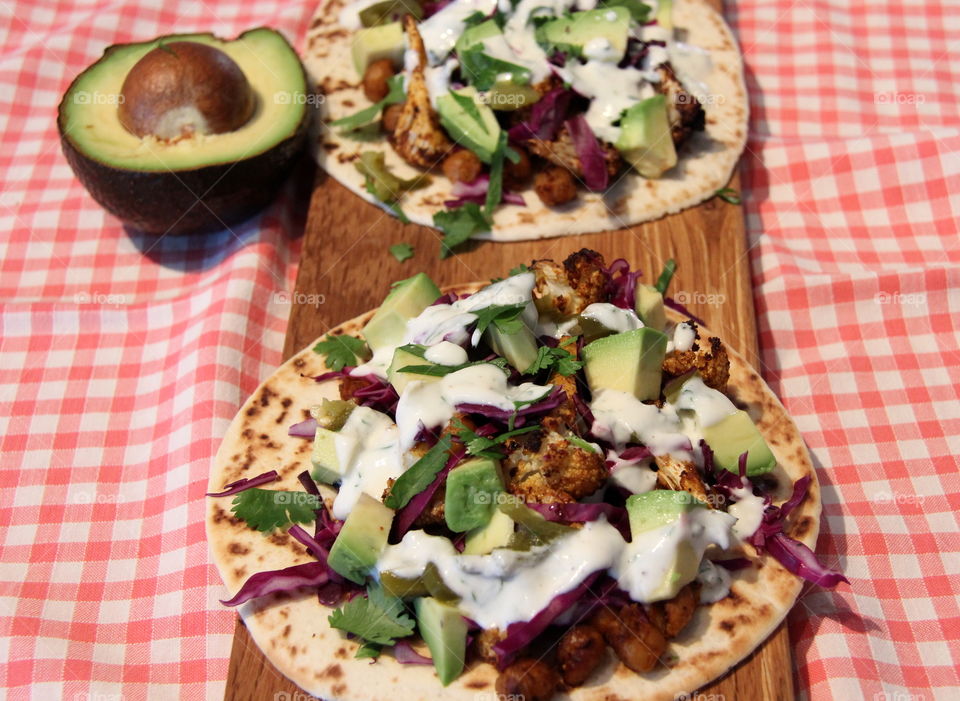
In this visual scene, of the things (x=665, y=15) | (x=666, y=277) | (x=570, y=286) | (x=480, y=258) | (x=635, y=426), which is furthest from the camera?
(x=665, y=15)

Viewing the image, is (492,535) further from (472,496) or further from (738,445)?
(738,445)

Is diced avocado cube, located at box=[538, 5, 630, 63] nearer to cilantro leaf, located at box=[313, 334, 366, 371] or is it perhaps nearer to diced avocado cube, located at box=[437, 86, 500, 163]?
diced avocado cube, located at box=[437, 86, 500, 163]

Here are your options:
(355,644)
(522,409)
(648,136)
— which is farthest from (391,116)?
(355,644)

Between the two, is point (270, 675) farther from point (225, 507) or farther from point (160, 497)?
point (160, 497)

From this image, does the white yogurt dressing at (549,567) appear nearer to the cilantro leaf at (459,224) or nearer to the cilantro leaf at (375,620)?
the cilantro leaf at (375,620)

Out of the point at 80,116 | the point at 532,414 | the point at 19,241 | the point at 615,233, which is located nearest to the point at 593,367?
the point at 532,414

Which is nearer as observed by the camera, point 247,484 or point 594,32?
point 247,484

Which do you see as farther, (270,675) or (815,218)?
(815,218)

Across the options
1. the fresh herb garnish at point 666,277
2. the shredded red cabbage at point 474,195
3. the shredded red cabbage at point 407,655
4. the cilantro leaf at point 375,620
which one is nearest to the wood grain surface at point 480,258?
the fresh herb garnish at point 666,277
